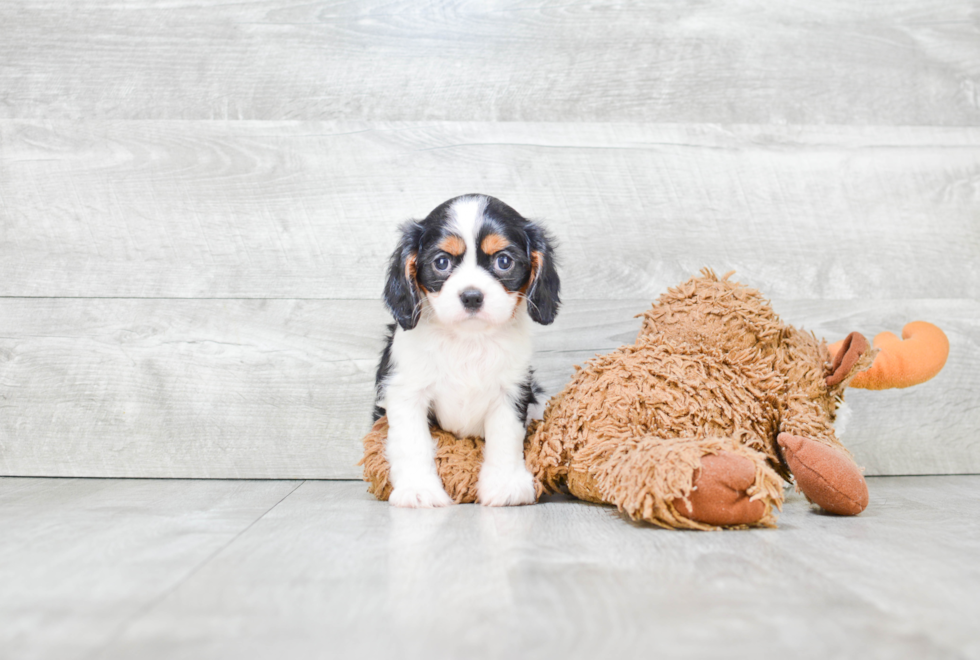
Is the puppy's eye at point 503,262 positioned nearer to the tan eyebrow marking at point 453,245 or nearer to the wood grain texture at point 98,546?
the tan eyebrow marking at point 453,245

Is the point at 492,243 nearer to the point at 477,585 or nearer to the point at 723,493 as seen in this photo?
the point at 723,493

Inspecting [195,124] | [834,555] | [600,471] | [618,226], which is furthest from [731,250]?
[195,124]

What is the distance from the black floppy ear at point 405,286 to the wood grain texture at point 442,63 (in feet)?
2.24

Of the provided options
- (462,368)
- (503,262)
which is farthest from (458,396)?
(503,262)

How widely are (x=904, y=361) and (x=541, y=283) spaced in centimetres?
89

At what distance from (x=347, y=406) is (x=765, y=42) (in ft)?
5.53

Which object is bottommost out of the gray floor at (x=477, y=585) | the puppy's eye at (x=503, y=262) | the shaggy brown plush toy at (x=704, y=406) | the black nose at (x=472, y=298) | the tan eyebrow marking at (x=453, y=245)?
the gray floor at (x=477, y=585)

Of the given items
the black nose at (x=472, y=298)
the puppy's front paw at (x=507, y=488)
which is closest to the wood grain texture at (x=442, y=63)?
the black nose at (x=472, y=298)

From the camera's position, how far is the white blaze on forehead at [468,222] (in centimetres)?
166

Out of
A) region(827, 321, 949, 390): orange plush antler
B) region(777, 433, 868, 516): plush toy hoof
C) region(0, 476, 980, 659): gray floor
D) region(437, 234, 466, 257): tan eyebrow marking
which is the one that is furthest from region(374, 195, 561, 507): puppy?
region(827, 321, 949, 390): orange plush antler

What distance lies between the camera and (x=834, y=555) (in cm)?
120

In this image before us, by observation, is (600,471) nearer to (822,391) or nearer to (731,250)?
(822,391)

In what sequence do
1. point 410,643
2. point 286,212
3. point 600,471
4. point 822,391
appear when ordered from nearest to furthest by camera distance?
1. point 410,643
2. point 600,471
3. point 822,391
4. point 286,212

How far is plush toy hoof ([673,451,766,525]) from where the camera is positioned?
4.40ft
